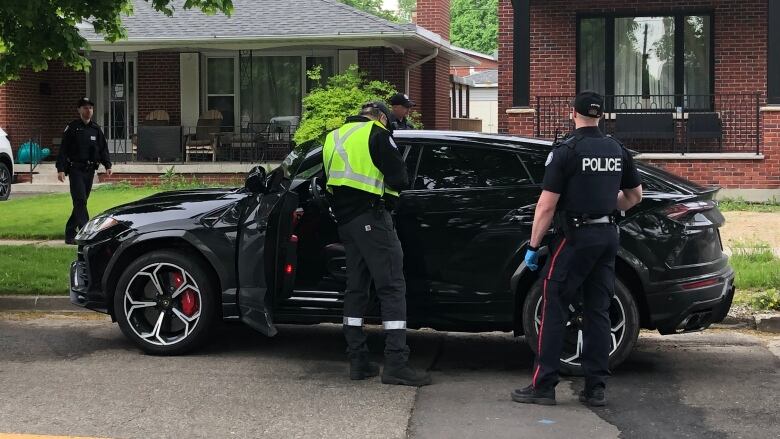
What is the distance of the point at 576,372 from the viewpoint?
22.0 ft

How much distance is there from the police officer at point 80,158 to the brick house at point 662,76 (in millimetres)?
7227

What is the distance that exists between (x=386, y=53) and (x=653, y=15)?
6219mm

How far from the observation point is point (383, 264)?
6605 mm

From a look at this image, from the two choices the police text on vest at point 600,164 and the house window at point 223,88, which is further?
the house window at point 223,88

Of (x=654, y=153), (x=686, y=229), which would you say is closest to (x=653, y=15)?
(x=654, y=153)

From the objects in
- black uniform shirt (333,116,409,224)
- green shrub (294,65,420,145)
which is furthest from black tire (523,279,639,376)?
green shrub (294,65,420,145)

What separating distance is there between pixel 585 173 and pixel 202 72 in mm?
18000

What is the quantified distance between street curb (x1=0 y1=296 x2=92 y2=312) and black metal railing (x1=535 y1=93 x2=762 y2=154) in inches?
401

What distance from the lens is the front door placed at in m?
23.4

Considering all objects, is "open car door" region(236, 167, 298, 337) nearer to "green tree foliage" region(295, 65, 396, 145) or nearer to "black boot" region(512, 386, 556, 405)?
"black boot" region(512, 386, 556, 405)

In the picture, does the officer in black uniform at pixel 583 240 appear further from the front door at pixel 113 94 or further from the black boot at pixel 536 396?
the front door at pixel 113 94

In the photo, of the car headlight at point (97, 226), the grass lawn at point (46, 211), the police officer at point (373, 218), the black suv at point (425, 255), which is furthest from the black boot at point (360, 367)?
the grass lawn at point (46, 211)

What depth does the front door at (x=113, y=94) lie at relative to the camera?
23359mm

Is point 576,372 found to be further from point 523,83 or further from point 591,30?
point 591,30
